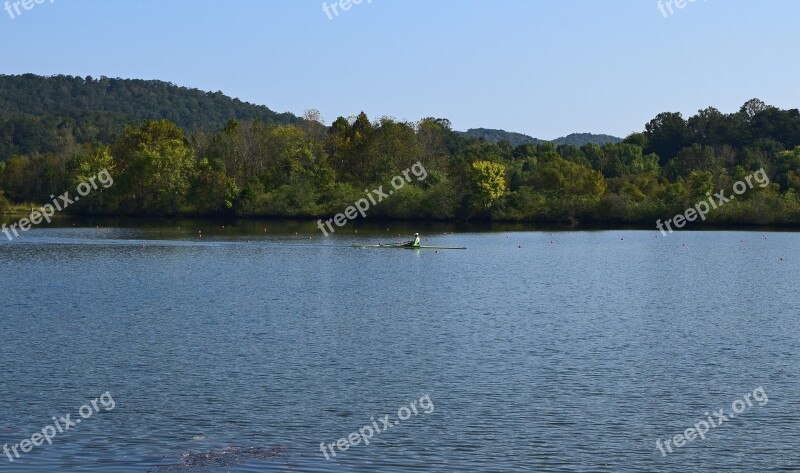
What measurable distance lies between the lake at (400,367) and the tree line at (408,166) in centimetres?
5862

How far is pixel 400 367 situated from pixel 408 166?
108 m

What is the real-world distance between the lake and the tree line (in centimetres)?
5862

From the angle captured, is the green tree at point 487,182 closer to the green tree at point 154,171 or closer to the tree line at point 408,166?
the tree line at point 408,166

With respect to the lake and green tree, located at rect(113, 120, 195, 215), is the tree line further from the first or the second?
the lake

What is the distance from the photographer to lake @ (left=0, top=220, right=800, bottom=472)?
2002 centimetres

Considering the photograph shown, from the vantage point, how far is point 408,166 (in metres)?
135

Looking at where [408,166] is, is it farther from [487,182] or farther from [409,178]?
[487,182]

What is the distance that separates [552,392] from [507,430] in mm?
3869

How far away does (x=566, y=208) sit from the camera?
381 ft

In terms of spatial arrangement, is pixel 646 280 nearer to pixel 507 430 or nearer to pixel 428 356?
pixel 428 356

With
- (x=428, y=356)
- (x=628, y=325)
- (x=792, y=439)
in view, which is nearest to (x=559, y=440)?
(x=792, y=439)

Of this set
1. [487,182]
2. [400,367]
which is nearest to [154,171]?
[487,182]

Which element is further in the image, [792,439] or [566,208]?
[566,208]

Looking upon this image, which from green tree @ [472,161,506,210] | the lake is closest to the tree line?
green tree @ [472,161,506,210]
